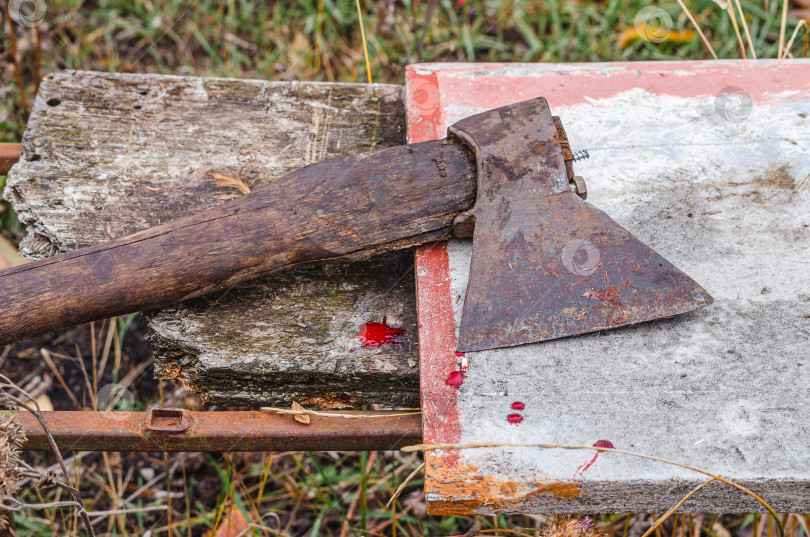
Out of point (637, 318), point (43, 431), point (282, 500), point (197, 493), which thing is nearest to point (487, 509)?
point (637, 318)

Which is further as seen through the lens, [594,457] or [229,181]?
[229,181]

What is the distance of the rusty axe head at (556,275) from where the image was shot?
1428 mm

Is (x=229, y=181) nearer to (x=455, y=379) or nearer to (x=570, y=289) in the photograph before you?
(x=455, y=379)

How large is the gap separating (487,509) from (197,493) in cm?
143

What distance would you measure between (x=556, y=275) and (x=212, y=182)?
1.01 metres

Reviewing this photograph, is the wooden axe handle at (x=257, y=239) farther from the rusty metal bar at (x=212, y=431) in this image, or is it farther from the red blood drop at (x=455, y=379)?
the red blood drop at (x=455, y=379)

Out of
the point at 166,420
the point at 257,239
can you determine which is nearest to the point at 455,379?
the point at 257,239

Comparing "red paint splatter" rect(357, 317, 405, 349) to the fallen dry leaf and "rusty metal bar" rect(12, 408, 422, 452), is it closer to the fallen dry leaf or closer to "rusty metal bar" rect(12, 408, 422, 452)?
"rusty metal bar" rect(12, 408, 422, 452)

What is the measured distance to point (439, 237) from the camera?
5.22ft

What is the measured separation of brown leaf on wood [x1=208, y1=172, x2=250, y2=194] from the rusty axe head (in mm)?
715

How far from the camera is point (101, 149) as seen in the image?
6.06 ft

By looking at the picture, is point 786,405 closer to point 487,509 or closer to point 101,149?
point 487,509

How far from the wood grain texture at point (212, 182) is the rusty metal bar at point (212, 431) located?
0.13 metres

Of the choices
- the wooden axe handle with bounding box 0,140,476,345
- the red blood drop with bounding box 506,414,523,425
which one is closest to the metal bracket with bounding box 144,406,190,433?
the wooden axe handle with bounding box 0,140,476,345
